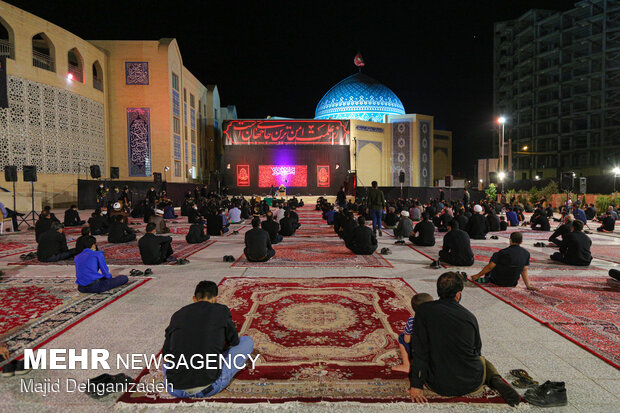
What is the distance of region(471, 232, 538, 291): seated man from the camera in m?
4.63

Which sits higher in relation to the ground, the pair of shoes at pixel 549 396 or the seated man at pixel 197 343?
the seated man at pixel 197 343

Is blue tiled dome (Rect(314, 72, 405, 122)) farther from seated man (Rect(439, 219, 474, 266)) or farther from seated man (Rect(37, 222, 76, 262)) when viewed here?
seated man (Rect(37, 222, 76, 262))

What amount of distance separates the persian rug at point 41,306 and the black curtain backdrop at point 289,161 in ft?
76.9

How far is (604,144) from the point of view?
3050 centimetres

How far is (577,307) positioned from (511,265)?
0.81m

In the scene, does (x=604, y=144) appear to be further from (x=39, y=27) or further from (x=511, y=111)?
(x=39, y=27)

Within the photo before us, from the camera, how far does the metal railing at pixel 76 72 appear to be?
18269 millimetres

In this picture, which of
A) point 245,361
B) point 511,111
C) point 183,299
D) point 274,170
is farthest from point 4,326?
point 511,111

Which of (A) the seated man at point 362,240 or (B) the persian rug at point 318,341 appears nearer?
(B) the persian rug at point 318,341

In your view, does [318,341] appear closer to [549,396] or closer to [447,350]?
[447,350]

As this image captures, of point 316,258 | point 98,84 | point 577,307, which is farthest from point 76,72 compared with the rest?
point 577,307

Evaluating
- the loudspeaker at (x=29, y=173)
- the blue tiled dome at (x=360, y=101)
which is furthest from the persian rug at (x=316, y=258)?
the blue tiled dome at (x=360, y=101)

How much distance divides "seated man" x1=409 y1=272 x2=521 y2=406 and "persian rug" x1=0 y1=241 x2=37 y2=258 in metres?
7.51

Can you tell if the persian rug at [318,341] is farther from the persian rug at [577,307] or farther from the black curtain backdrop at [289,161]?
the black curtain backdrop at [289,161]
